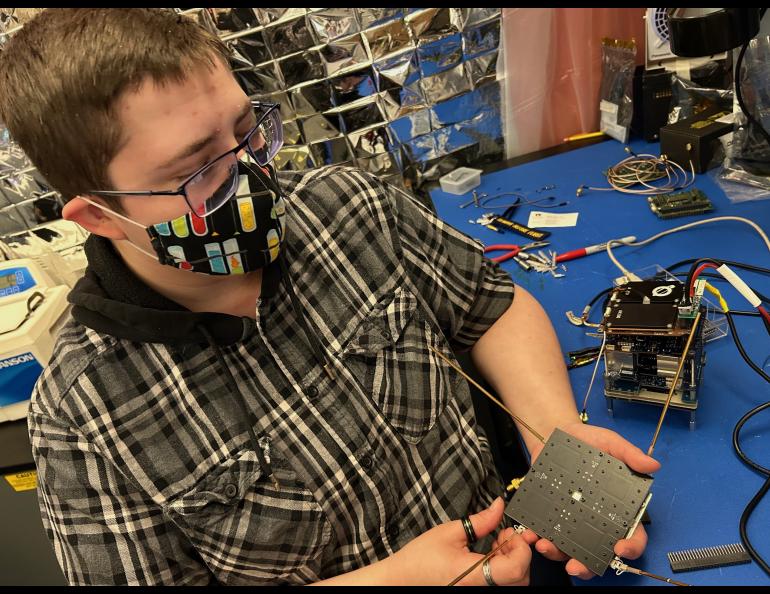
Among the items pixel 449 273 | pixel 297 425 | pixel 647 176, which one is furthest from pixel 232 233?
pixel 647 176

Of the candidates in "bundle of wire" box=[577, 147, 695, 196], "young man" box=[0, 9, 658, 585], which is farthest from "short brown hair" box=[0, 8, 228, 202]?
"bundle of wire" box=[577, 147, 695, 196]

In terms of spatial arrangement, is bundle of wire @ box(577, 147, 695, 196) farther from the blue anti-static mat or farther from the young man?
the young man

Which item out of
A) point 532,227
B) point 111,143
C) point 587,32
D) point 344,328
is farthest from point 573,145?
point 111,143

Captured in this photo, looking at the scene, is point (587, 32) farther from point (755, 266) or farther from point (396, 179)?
point (755, 266)

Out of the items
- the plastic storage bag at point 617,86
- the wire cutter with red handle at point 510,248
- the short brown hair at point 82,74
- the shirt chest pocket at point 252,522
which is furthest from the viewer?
the plastic storage bag at point 617,86

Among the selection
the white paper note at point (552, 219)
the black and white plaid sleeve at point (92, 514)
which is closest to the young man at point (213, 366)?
the black and white plaid sleeve at point (92, 514)

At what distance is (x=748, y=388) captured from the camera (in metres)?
0.95

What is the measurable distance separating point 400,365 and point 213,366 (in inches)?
12.3

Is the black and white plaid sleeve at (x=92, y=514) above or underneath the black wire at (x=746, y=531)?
above

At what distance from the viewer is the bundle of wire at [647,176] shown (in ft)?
4.91

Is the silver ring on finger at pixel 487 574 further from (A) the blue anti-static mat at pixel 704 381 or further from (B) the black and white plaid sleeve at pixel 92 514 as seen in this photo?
(B) the black and white plaid sleeve at pixel 92 514

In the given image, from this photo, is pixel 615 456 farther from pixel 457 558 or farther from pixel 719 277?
pixel 719 277

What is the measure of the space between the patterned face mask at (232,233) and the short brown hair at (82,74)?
0.26ft

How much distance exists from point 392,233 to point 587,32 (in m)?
1.16
